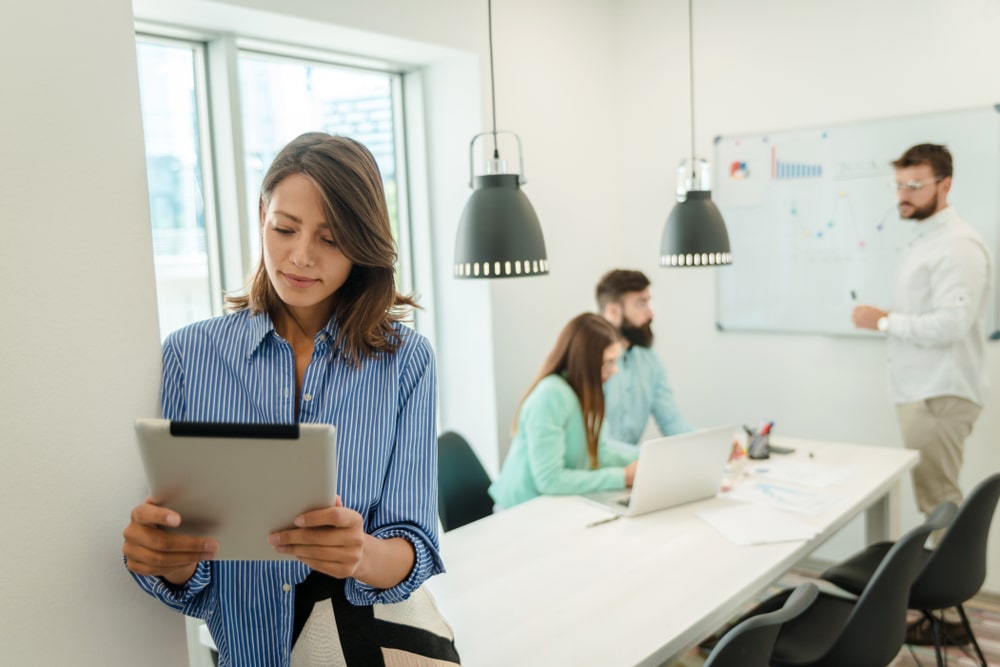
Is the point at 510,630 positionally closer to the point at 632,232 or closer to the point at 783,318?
the point at 783,318

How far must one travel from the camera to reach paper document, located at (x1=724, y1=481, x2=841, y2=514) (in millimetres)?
2518

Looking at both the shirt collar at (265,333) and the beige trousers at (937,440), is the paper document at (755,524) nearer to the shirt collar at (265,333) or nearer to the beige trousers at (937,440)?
the beige trousers at (937,440)

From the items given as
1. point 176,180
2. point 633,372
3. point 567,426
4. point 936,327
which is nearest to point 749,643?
point 567,426

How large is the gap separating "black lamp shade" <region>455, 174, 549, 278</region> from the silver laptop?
0.65m

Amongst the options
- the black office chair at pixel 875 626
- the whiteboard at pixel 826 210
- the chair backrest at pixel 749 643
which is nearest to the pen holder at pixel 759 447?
the black office chair at pixel 875 626

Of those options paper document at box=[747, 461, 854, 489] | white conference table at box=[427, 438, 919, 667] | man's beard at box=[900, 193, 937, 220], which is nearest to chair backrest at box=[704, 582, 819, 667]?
white conference table at box=[427, 438, 919, 667]

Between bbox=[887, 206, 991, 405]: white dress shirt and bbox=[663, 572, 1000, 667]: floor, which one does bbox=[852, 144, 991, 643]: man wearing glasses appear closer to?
bbox=[887, 206, 991, 405]: white dress shirt

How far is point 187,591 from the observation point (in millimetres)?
A: 1212

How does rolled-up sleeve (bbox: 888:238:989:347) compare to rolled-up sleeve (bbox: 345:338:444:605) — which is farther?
rolled-up sleeve (bbox: 888:238:989:347)

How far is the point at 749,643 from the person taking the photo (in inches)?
58.1

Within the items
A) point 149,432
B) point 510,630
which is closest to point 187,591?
point 149,432

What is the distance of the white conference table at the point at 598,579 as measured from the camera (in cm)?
171

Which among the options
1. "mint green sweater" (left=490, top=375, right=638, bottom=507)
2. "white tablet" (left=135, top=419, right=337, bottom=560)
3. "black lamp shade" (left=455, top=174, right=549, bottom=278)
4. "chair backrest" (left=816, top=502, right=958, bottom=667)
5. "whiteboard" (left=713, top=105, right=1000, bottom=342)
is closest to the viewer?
"white tablet" (left=135, top=419, right=337, bottom=560)

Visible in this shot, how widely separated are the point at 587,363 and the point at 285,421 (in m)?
1.71
